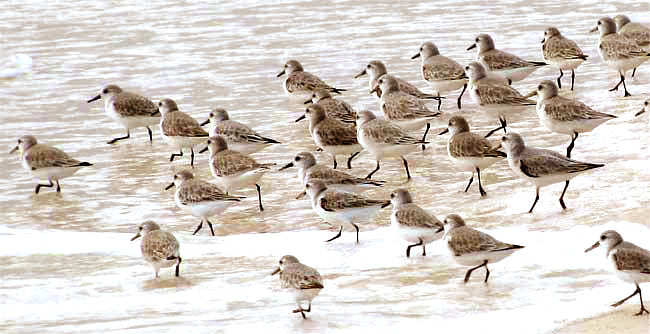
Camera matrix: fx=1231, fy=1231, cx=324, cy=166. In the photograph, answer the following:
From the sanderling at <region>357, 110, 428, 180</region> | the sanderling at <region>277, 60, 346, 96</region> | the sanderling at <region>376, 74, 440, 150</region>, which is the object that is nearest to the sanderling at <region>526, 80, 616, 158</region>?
the sanderling at <region>376, 74, 440, 150</region>

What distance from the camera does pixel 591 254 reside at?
8.34 metres

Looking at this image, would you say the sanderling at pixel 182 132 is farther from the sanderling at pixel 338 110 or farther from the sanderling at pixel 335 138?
the sanderling at pixel 338 110

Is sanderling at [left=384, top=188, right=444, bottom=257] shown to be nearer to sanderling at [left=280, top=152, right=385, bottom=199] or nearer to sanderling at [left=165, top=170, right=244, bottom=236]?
sanderling at [left=280, top=152, right=385, bottom=199]

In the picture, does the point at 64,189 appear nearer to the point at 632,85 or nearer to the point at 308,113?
the point at 308,113

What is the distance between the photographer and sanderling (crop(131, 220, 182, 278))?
846cm

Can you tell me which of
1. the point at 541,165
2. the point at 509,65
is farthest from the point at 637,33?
the point at 541,165

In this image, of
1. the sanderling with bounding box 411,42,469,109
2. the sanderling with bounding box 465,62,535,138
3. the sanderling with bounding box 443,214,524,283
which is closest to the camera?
the sanderling with bounding box 443,214,524,283

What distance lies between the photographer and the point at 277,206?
10625 mm

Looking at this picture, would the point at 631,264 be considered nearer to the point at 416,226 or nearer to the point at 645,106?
the point at 416,226

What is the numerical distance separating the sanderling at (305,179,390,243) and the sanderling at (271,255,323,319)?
5.02 ft

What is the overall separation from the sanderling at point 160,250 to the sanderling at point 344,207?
1219mm

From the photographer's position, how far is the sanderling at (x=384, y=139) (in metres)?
10.8

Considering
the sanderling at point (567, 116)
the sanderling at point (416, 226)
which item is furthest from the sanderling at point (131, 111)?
the sanderling at point (416, 226)

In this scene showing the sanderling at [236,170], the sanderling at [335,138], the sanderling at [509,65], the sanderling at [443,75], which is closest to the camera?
the sanderling at [236,170]
